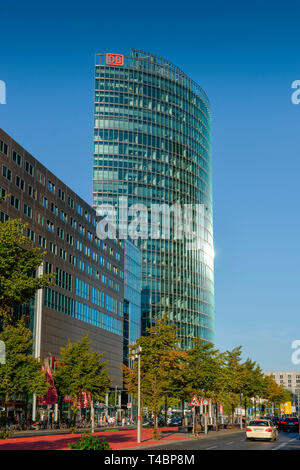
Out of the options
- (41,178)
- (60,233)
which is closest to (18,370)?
(41,178)

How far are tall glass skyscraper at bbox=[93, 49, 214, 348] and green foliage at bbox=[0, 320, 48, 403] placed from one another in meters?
102

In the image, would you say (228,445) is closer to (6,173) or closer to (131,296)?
(6,173)

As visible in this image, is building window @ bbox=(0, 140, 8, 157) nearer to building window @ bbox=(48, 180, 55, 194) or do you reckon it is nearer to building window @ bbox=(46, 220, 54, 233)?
building window @ bbox=(48, 180, 55, 194)

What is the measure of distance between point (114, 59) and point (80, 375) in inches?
4860

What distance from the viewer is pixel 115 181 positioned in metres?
161

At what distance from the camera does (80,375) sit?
64.0m

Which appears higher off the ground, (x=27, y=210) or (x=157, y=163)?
(x=157, y=163)

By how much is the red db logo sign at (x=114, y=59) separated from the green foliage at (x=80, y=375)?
4550 inches

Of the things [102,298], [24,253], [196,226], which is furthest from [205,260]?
[24,253]

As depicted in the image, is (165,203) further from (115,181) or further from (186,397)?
(186,397)

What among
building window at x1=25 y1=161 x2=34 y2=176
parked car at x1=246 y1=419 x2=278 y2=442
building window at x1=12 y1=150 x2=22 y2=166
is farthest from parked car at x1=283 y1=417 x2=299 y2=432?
building window at x1=12 y1=150 x2=22 y2=166

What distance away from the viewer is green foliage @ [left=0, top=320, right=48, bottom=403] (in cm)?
5497

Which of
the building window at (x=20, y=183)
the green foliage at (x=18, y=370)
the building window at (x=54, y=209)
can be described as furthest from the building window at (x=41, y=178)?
the green foliage at (x=18, y=370)
